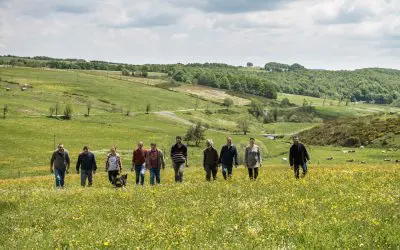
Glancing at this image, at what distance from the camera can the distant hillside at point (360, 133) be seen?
98.6 meters

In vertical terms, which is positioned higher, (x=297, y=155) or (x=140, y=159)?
(x=297, y=155)

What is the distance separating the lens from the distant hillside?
9862 centimetres

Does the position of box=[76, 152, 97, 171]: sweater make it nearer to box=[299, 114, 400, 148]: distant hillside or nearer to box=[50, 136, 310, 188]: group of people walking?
box=[50, 136, 310, 188]: group of people walking

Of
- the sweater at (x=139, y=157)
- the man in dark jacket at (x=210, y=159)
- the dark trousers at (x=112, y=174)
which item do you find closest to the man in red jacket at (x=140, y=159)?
the sweater at (x=139, y=157)

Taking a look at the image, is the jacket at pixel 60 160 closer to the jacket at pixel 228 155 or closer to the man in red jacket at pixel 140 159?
the man in red jacket at pixel 140 159

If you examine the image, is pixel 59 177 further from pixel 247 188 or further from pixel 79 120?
pixel 79 120

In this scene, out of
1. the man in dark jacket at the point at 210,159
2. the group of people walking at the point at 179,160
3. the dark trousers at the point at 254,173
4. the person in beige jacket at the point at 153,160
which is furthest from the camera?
the person in beige jacket at the point at 153,160

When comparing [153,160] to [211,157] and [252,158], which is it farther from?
[252,158]

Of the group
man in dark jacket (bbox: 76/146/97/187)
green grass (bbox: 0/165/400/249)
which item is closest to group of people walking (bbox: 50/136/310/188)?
man in dark jacket (bbox: 76/146/97/187)

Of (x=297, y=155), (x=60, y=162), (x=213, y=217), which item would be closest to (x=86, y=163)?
(x=60, y=162)

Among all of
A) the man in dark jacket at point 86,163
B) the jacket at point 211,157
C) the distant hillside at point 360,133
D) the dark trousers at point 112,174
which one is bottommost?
the distant hillside at point 360,133

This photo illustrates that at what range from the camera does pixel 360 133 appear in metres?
109

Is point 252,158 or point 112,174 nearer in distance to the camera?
point 252,158

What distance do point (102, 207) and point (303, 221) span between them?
288 inches
